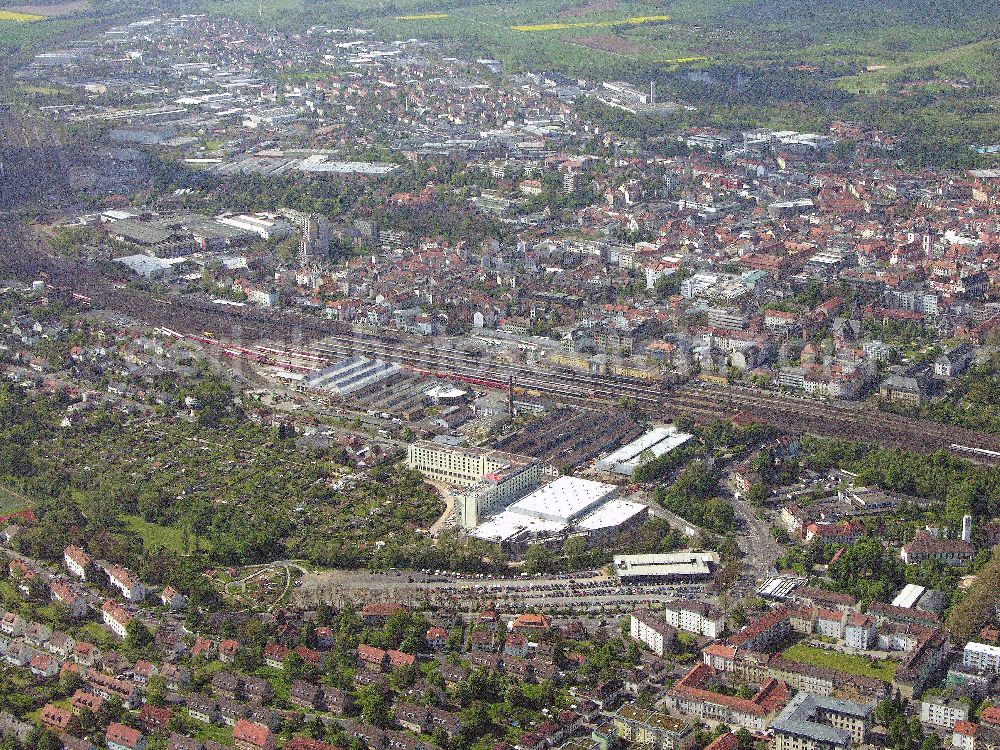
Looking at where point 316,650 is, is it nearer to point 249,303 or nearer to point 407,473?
point 407,473

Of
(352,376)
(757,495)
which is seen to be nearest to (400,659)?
(757,495)

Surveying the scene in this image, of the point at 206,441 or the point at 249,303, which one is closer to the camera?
the point at 206,441

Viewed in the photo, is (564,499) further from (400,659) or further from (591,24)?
(591,24)

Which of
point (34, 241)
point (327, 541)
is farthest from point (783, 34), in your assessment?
point (327, 541)

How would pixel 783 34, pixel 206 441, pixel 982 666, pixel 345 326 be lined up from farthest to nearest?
pixel 783 34
pixel 345 326
pixel 206 441
pixel 982 666

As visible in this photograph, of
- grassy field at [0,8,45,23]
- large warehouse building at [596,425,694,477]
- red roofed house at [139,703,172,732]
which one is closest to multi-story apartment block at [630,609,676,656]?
large warehouse building at [596,425,694,477]

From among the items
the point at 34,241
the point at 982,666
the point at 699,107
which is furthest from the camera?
the point at 699,107

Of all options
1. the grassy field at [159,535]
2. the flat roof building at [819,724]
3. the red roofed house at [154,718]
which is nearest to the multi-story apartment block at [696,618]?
the flat roof building at [819,724]
